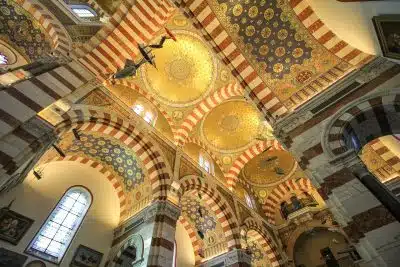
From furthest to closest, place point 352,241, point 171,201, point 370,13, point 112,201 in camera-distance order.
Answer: point 112,201, point 171,201, point 352,241, point 370,13

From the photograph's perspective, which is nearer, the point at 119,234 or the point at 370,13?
the point at 370,13

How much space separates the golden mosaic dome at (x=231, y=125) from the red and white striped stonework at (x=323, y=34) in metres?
5.19

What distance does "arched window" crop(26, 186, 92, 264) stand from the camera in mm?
6523

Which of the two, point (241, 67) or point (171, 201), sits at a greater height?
point (241, 67)

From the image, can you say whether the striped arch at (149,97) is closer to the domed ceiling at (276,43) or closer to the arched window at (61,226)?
the arched window at (61,226)

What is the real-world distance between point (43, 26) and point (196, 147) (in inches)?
286

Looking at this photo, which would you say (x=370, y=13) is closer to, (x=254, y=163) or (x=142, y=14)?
(x=142, y=14)

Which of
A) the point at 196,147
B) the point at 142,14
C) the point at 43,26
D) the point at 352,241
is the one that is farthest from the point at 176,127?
the point at 352,241

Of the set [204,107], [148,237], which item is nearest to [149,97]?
[204,107]

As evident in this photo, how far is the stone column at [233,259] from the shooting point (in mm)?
8328

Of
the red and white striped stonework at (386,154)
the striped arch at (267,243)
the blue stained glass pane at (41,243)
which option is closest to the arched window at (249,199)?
the striped arch at (267,243)

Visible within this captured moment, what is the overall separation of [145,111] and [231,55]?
14.2 ft

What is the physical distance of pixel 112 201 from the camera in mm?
8609

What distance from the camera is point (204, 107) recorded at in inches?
427
